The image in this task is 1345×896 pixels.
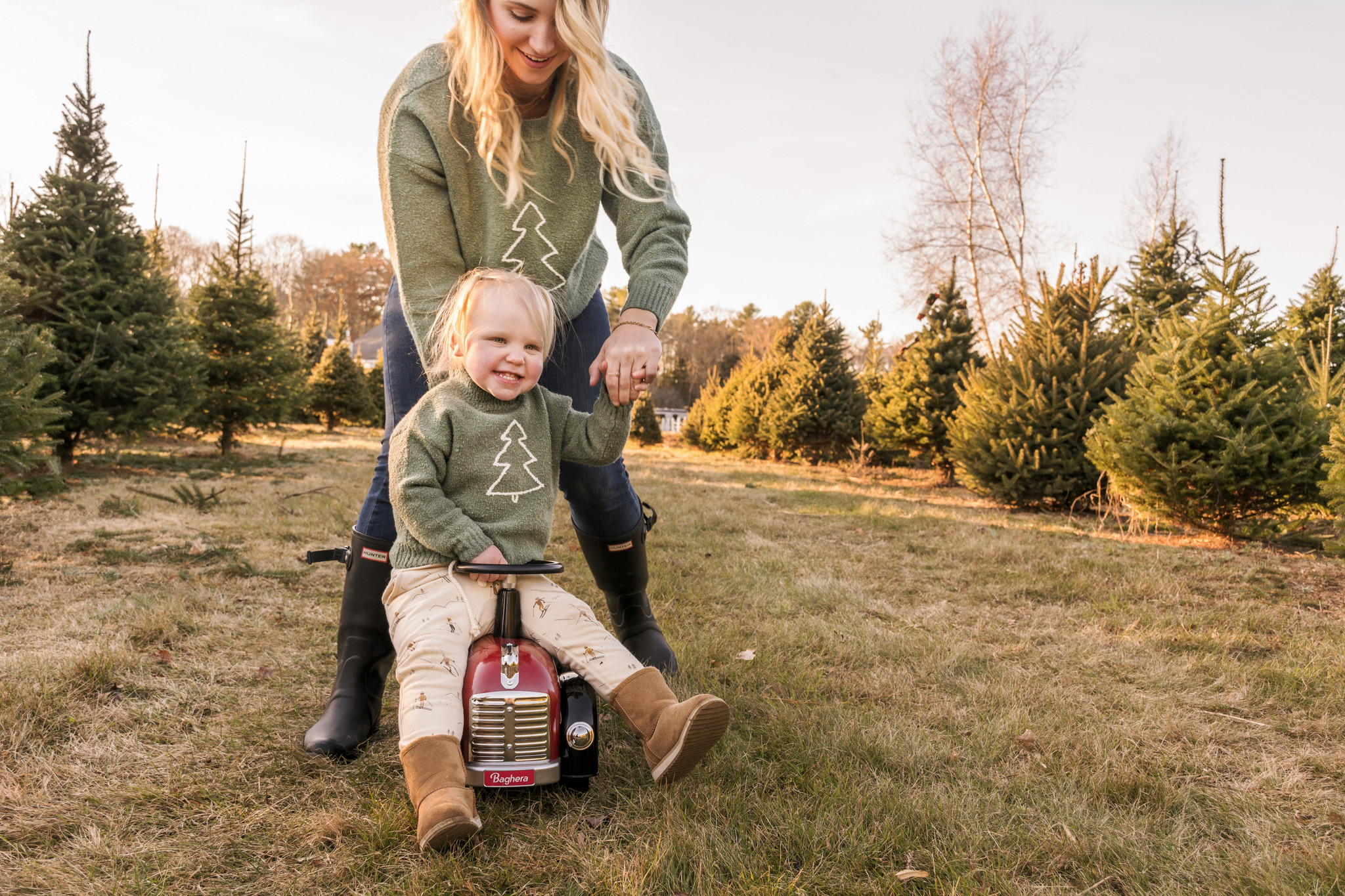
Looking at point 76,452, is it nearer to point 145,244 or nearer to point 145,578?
point 145,244

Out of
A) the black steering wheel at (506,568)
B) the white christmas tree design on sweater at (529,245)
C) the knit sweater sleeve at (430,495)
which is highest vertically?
the white christmas tree design on sweater at (529,245)

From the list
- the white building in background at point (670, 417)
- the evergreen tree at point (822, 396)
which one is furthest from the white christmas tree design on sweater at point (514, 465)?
the white building in background at point (670, 417)

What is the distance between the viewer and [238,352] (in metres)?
9.83

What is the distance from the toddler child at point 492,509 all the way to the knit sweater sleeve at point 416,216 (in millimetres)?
80

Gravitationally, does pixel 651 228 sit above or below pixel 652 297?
above

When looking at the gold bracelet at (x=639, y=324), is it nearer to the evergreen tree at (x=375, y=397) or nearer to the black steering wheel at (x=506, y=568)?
the black steering wheel at (x=506, y=568)

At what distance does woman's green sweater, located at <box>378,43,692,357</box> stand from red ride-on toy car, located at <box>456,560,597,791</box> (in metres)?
0.81

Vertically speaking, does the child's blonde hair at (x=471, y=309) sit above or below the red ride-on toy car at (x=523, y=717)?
above

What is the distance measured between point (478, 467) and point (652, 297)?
63cm

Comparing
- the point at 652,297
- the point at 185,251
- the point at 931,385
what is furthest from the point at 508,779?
the point at 185,251

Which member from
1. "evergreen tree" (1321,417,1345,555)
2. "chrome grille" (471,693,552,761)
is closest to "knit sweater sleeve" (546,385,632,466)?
"chrome grille" (471,693,552,761)

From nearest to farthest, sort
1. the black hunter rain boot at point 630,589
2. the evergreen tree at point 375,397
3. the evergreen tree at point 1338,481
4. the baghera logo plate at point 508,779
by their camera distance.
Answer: the baghera logo plate at point 508,779 < the black hunter rain boot at point 630,589 < the evergreen tree at point 1338,481 < the evergreen tree at point 375,397

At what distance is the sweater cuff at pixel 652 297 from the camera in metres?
1.95

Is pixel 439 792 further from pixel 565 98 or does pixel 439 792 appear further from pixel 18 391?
pixel 18 391
